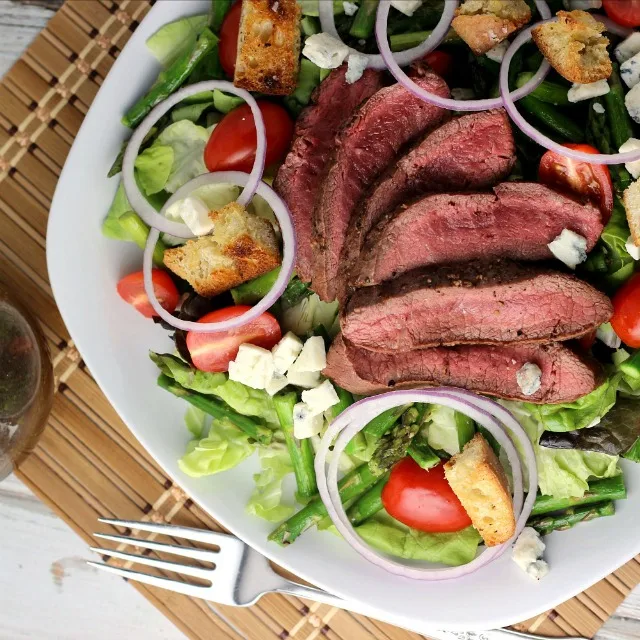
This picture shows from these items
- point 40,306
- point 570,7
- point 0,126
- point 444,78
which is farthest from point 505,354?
point 0,126

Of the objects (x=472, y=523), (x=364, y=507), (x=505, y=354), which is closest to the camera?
(x=505, y=354)

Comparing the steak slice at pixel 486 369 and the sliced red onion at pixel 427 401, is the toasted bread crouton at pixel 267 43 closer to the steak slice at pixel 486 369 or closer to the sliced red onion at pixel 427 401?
the steak slice at pixel 486 369

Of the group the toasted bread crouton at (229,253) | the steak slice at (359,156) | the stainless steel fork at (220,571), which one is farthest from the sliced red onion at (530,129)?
the stainless steel fork at (220,571)

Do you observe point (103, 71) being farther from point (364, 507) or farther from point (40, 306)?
point (364, 507)

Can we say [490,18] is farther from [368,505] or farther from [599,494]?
[368,505]

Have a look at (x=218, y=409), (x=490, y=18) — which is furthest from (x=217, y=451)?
(x=490, y=18)

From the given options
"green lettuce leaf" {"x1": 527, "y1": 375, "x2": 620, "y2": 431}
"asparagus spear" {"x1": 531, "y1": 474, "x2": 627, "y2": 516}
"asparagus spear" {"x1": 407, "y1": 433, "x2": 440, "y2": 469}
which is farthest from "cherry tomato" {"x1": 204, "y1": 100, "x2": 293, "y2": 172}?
"asparagus spear" {"x1": 531, "y1": 474, "x2": 627, "y2": 516}
